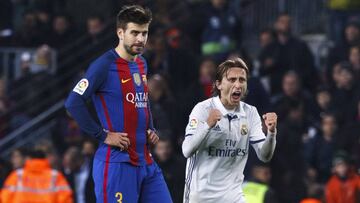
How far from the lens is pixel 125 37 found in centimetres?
1000

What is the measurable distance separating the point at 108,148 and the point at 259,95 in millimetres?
6077

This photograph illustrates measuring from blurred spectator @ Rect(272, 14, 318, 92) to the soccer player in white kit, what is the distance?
7471 mm

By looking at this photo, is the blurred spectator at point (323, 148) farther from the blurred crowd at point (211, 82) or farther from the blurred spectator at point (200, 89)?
the blurred spectator at point (200, 89)

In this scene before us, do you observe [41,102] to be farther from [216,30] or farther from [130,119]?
[130,119]

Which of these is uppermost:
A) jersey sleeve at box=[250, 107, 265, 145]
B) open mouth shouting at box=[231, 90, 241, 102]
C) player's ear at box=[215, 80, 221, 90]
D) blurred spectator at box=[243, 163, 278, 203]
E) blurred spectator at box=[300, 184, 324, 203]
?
player's ear at box=[215, 80, 221, 90]

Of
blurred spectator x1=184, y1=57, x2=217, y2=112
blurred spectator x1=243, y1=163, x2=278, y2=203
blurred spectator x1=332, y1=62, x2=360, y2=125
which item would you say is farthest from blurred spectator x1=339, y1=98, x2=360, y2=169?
blurred spectator x1=243, y1=163, x2=278, y2=203

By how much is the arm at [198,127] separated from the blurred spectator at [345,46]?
7.46 m

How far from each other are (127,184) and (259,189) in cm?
341

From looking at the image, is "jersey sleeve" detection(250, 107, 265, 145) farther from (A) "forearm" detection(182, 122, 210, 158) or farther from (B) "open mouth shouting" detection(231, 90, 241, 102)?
(A) "forearm" detection(182, 122, 210, 158)

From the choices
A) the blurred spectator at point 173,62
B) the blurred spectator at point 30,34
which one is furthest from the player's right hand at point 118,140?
the blurred spectator at point 30,34

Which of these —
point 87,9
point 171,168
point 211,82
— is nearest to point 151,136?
point 171,168

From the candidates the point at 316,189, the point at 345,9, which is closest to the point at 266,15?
the point at 345,9

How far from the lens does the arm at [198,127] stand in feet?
31.5

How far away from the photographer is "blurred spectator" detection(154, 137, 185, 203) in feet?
49.5
